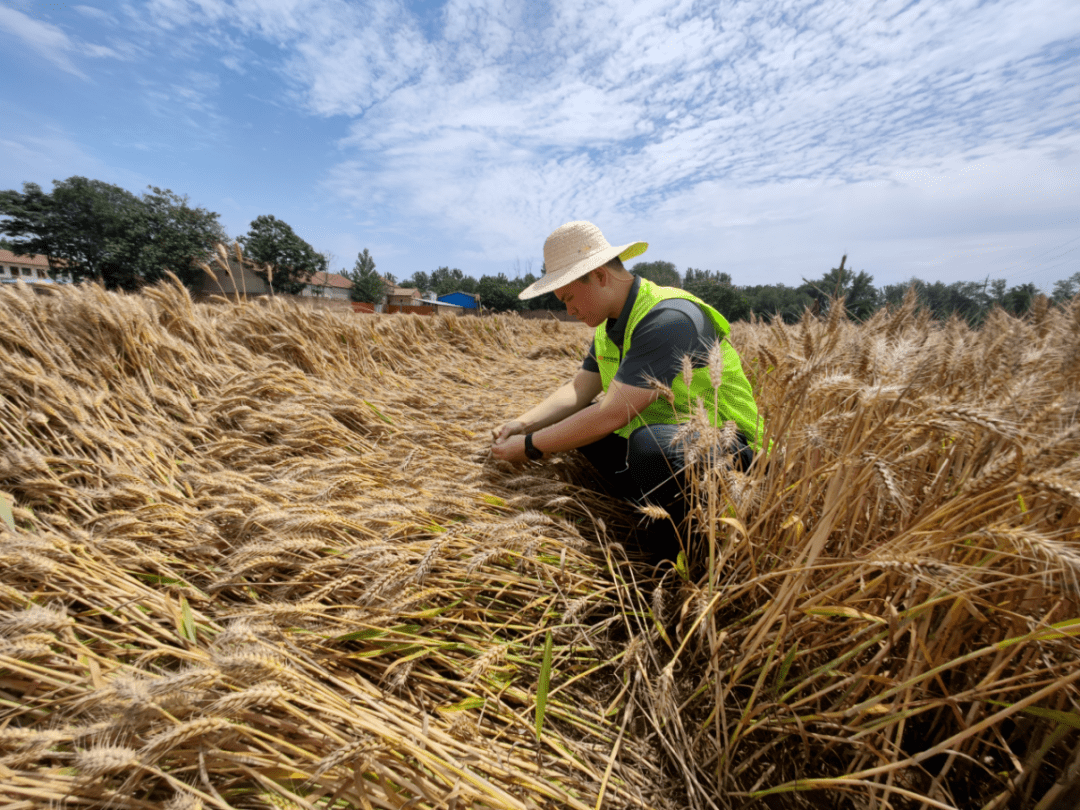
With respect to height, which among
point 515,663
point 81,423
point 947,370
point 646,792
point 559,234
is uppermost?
point 559,234

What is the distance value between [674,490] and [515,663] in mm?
859

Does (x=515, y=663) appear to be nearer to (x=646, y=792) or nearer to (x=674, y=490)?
(x=646, y=792)

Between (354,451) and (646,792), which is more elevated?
(354,451)

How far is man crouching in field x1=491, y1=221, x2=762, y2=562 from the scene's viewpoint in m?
1.68

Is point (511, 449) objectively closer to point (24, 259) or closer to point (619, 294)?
point (619, 294)

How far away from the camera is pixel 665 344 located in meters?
1.77

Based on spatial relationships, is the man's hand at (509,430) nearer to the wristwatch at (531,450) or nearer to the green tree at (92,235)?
the wristwatch at (531,450)

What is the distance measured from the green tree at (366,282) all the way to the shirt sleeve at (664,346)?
191 feet

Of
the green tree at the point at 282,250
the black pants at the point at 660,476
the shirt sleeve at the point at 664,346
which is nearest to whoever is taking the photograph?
the black pants at the point at 660,476

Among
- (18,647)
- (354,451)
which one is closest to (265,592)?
(18,647)

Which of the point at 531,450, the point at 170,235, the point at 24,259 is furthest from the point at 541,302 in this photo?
the point at 24,259

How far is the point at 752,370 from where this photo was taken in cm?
326

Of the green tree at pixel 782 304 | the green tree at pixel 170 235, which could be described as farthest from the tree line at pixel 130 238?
the green tree at pixel 782 304

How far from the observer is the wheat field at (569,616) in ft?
2.56
